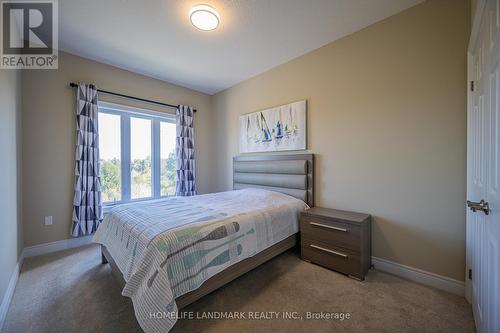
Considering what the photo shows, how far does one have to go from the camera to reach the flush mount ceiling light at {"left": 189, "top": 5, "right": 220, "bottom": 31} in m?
1.94

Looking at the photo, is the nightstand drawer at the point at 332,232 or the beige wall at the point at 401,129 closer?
the beige wall at the point at 401,129

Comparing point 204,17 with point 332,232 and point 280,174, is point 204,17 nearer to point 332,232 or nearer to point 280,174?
point 280,174

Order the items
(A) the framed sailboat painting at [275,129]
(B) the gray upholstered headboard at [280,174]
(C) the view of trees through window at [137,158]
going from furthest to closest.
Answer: (C) the view of trees through window at [137,158]
(A) the framed sailboat painting at [275,129]
(B) the gray upholstered headboard at [280,174]

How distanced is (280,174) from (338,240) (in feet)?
4.08

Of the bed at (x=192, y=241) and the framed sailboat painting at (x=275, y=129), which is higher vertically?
the framed sailboat painting at (x=275, y=129)

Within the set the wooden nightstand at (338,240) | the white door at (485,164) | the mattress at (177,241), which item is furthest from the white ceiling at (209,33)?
the wooden nightstand at (338,240)

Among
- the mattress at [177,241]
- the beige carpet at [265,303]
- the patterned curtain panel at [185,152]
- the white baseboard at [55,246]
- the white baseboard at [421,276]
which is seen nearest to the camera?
the mattress at [177,241]

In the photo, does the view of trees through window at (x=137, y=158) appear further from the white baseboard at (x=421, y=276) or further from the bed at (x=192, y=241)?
the white baseboard at (x=421, y=276)

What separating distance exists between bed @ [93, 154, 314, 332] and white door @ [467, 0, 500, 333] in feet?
4.86

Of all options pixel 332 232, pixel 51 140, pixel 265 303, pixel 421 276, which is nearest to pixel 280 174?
pixel 332 232

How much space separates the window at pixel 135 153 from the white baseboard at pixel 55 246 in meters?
0.60

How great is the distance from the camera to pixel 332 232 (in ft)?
6.90

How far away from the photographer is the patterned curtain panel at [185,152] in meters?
3.79

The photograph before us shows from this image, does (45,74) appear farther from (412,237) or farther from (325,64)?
(412,237)
